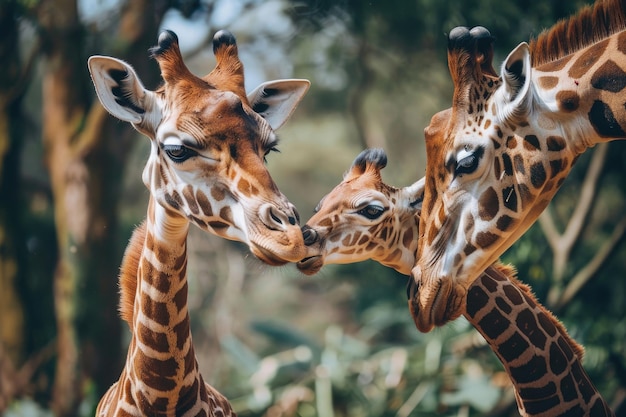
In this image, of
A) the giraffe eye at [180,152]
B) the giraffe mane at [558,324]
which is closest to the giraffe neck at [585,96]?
the giraffe mane at [558,324]

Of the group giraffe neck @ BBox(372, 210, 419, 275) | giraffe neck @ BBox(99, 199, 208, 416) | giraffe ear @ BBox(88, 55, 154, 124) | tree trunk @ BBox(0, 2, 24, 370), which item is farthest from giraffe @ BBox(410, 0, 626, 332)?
tree trunk @ BBox(0, 2, 24, 370)

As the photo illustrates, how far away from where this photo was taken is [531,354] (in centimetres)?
482

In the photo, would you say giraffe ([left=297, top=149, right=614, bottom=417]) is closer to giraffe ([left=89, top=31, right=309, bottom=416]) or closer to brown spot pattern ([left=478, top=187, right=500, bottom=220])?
brown spot pattern ([left=478, top=187, right=500, bottom=220])

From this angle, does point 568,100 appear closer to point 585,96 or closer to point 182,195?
point 585,96

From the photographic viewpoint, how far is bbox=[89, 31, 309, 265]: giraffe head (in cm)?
405

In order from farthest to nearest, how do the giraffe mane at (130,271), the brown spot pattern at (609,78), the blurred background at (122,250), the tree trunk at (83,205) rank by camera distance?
the tree trunk at (83,205) → the blurred background at (122,250) → the giraffe mane at (130,271) → the brown spot pattern at (609,78)

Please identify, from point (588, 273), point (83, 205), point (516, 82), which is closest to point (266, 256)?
point (516, 82)

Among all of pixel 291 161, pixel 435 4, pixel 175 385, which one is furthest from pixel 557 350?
pixel 291 161

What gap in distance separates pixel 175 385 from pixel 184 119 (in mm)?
1364

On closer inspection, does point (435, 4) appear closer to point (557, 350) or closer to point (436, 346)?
point (436, 346)

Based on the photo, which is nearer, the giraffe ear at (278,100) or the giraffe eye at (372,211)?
the giraffe ear at (278,100)

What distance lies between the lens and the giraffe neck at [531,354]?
481cm

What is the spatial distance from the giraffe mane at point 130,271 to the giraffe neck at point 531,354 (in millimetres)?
1884

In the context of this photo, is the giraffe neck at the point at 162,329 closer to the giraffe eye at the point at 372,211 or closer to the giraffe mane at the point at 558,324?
the giraffe eye at the point at 372,211
